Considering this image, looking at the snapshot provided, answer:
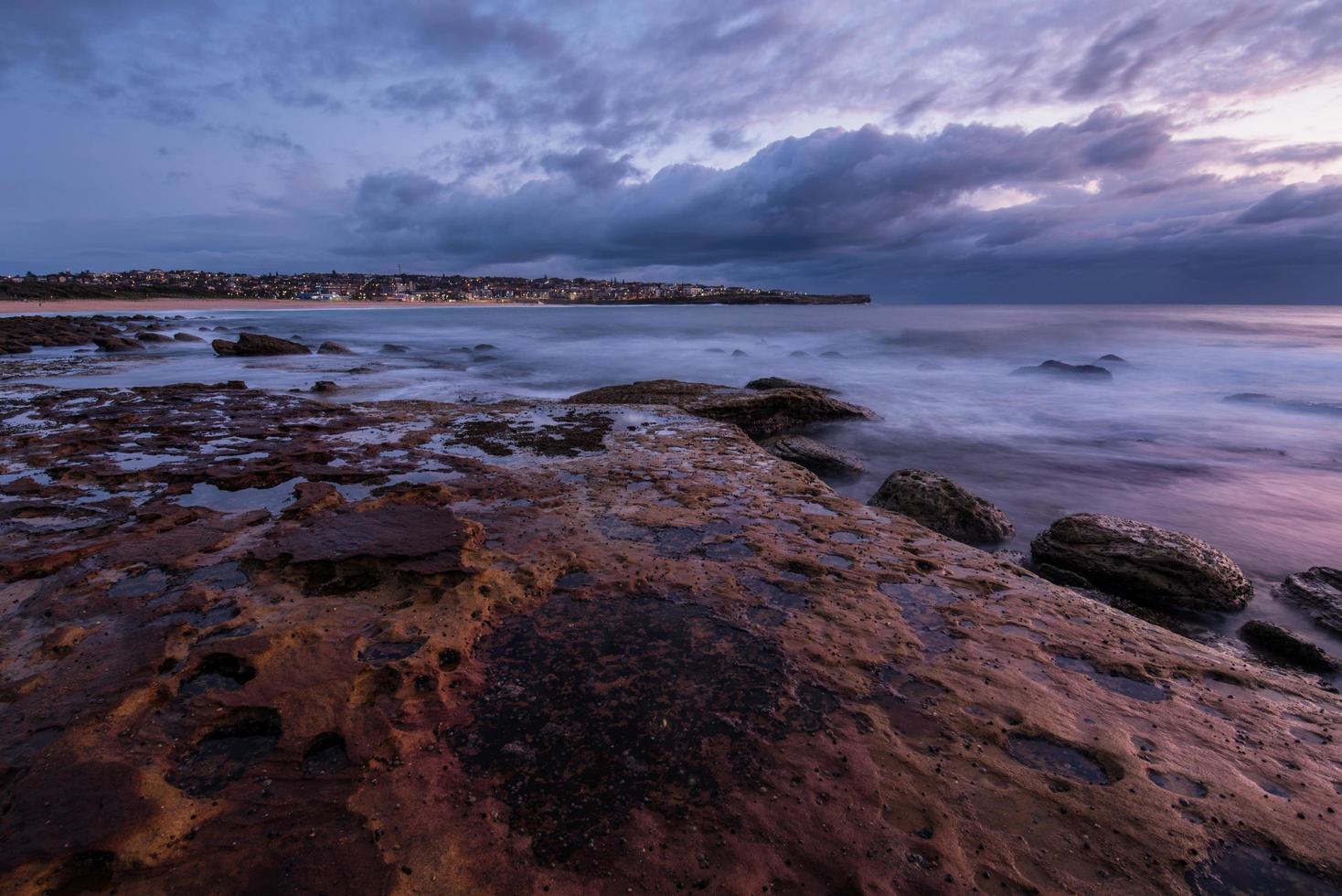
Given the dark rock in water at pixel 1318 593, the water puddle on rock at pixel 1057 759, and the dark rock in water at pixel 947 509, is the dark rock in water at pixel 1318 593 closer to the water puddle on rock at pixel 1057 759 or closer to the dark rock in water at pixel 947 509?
the dark rock in water at pixel 947 509

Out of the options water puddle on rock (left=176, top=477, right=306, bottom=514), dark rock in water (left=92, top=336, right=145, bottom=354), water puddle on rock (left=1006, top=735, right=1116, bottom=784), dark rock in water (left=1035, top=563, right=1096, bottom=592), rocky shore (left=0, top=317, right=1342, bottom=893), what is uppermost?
dark rock in water (left=92, top=336, right=145, bottom=354)

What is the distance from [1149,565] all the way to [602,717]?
5182 millimetres

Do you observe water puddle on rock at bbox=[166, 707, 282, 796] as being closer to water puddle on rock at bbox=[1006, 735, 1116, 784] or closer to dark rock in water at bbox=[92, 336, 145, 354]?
water puddle on rock at bbox=[1006, 735, 1116, 784]

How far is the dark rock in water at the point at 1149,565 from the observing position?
15.8ft

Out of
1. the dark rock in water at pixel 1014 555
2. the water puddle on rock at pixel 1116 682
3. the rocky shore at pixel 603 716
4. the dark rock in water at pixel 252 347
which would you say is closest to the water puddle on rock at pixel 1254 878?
the rocky shore at pixel 603 716

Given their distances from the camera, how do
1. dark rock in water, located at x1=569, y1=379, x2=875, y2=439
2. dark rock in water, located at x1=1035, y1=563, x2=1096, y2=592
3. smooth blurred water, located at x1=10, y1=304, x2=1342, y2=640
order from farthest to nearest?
dark rock in water, located at x1=569, y1=379, x2=875, y2=439, smooth blurred water, located at x1=10, y1=304, x2=1342, y2=640, dark rock in water, located at x1=1035, y1=563, x2=1096, y2=592

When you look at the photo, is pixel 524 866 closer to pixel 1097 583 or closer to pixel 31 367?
pixel 1097 583

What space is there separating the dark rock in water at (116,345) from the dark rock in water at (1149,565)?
30.3 m

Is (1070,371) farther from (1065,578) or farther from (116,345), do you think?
(116,345)

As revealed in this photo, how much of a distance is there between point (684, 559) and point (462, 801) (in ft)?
7.45

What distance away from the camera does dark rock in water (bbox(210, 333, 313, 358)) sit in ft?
69.8

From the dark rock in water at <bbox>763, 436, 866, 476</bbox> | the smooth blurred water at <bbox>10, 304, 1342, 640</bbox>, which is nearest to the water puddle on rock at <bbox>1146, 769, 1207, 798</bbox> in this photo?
the smooth blurred water at <bbox>10, 304, 1342, 640</bbox>

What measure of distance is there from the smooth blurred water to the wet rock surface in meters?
3.64

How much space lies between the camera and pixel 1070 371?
72.8 feet
